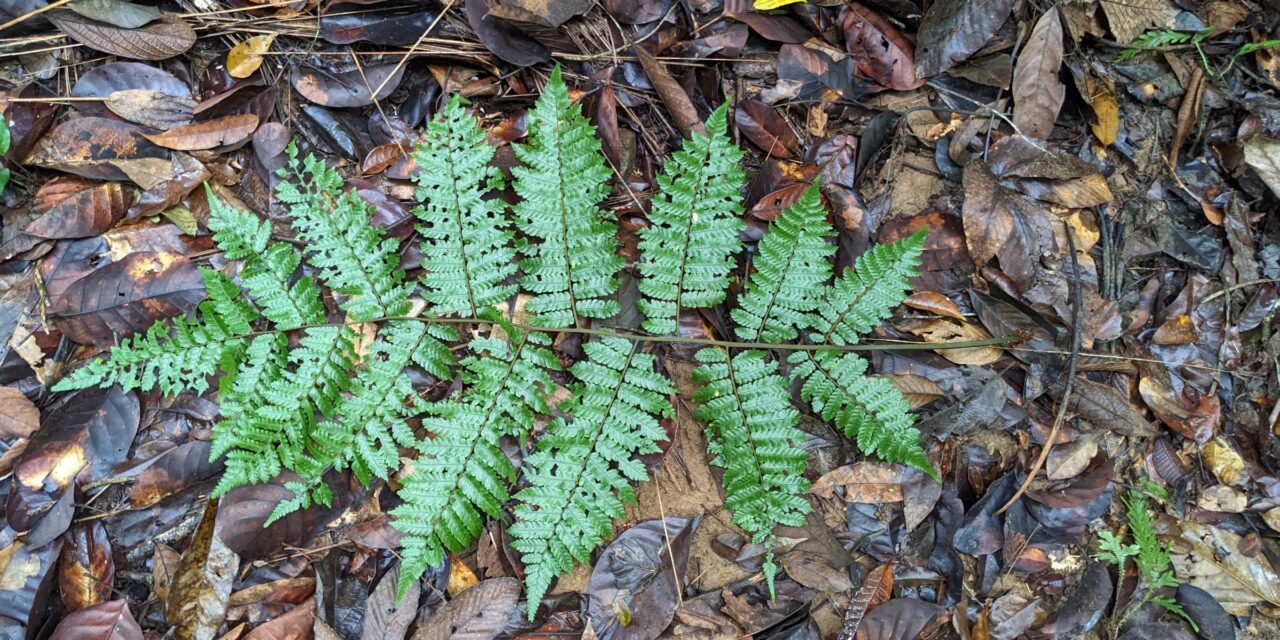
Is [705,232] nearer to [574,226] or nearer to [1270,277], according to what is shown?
[574,226]

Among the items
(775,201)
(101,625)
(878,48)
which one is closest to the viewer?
(101,625)

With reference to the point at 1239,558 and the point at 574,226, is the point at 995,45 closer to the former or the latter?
the point at 574,226

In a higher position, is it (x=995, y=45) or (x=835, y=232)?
(x=995, y=45)

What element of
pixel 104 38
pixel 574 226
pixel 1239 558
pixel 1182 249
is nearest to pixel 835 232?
pixel 574 226

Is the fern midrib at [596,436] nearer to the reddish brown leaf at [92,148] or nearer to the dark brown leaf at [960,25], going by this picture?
Result: the dark brown leaf at [960,25]

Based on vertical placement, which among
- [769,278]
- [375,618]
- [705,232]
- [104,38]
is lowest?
[375,618]

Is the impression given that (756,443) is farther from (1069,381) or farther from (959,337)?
(1069,381)

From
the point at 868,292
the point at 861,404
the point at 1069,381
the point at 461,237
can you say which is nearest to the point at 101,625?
the point at 461,237

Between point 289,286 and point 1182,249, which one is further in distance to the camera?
point 1182,249
